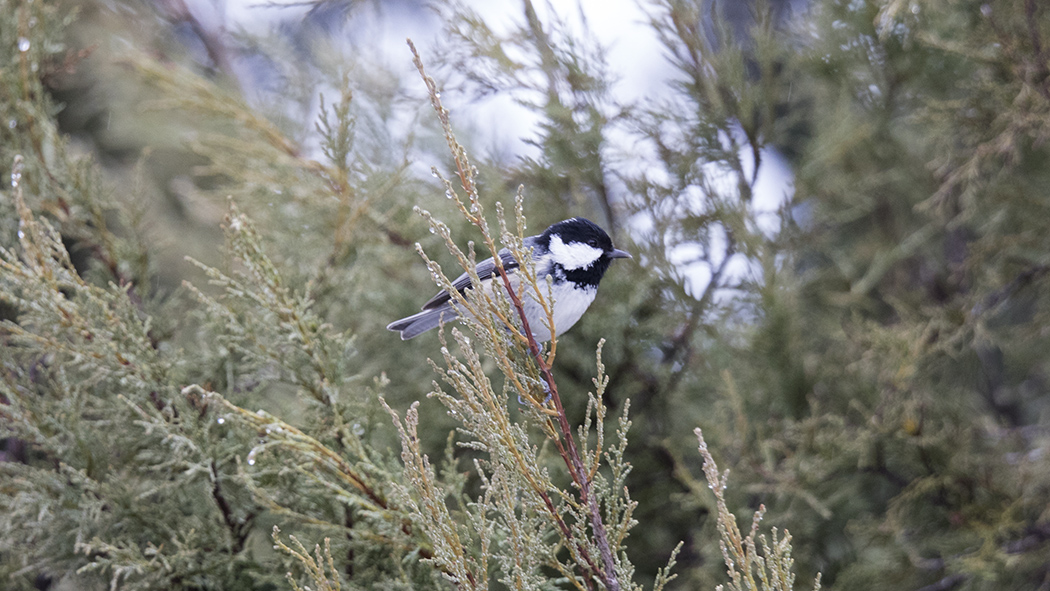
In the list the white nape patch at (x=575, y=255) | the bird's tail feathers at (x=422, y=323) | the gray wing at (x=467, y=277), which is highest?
the white nape patch at (x=575, y=255)

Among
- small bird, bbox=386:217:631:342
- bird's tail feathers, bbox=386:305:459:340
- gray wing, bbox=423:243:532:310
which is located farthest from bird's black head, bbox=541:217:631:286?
bird's tail feathers, bbox=386:305:459:340

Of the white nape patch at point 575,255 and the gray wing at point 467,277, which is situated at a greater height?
the white nape patch at point 575,255

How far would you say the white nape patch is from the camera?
9.42 feet

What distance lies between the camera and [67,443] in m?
2.59

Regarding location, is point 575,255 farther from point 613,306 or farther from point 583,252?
point 613,306

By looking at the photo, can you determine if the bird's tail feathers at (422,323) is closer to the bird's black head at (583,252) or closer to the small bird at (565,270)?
the small bird at (565,270)

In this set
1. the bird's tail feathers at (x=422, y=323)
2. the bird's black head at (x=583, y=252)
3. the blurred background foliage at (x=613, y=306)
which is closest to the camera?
the blurred background foliage at (x=613, y=306)

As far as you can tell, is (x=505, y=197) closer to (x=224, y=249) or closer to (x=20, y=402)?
(x=224, y=249)

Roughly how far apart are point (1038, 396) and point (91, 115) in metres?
7.78

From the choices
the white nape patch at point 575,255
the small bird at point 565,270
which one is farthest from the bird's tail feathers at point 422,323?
the white nape patch at point 575,255

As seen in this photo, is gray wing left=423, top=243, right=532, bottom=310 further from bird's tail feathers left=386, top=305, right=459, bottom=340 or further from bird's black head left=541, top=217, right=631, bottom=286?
bird's black head left=541, top=217, right=631, bottom=286

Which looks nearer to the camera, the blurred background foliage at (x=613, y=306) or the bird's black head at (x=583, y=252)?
the blurred background foliage at (x=613, y=306)

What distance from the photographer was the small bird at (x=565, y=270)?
278cm

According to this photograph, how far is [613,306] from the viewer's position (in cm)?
334
